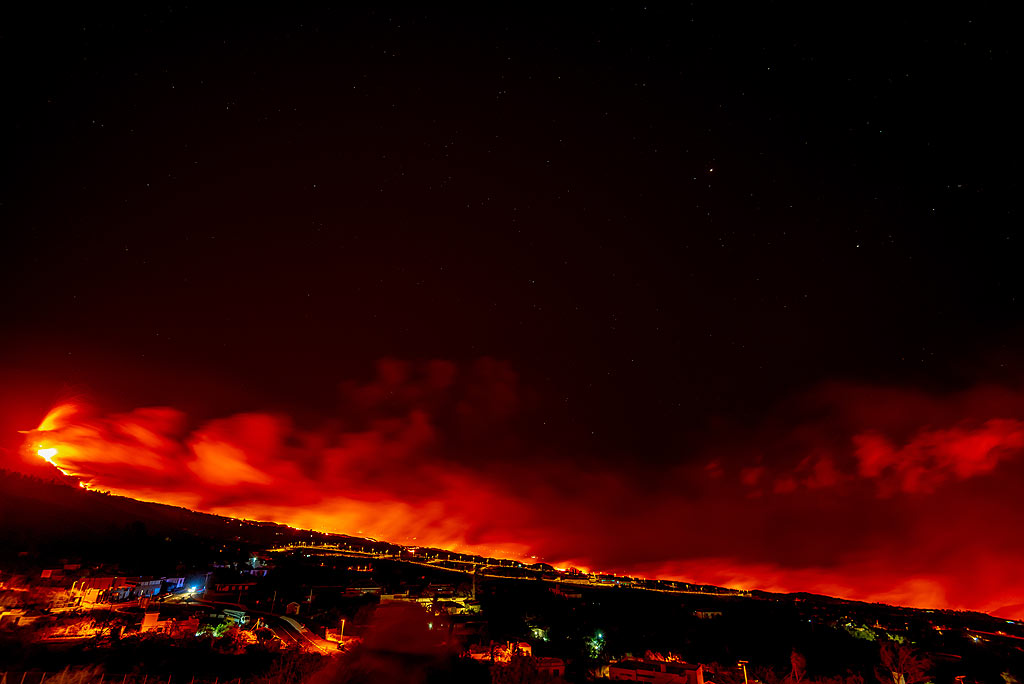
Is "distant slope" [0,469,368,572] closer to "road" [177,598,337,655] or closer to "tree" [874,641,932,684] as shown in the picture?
"road" [177,598,337,655]

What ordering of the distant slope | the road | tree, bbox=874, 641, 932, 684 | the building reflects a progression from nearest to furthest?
the building
tree, bbox=874, 641, 932, 684
the road
the distant slope

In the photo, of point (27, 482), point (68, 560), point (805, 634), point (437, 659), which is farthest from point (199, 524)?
point (437, 659)

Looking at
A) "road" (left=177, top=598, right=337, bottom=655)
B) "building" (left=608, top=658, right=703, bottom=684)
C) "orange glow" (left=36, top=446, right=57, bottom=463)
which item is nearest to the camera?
"building" (left=608, top=658, right=703, bottom=684)

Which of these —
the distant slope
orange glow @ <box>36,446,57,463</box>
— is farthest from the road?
the distant slope

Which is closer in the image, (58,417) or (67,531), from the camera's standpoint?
(58,417)

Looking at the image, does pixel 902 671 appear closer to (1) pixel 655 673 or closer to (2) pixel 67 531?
(1) pixel 655 673

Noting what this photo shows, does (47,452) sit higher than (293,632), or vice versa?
(47,452)

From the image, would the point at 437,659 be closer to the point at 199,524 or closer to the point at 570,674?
the point at 570,674

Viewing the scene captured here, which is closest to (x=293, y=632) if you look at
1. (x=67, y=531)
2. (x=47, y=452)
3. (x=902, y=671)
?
(x=47, y=452)
